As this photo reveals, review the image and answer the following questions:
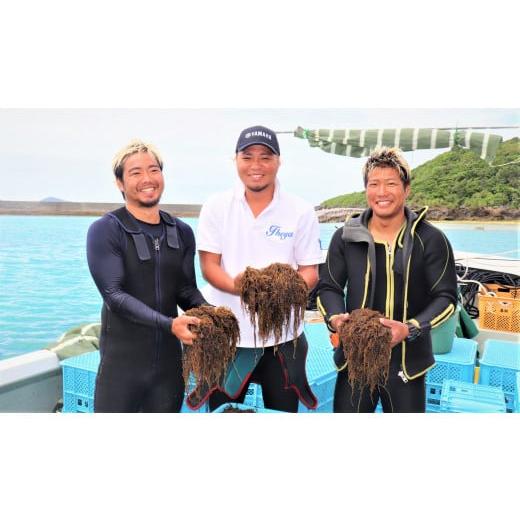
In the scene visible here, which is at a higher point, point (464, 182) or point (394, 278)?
point (464, 182)

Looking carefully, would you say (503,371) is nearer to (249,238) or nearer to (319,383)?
(319,383)

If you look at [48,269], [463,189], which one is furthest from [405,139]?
[48,269]

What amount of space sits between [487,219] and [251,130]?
148 cm

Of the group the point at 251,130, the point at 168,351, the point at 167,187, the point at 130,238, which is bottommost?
the point at 168,351

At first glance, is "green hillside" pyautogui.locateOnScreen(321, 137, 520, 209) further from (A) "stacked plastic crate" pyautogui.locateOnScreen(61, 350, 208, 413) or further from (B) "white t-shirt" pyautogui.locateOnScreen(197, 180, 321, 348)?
(A) "stacked plastic crate" pyautogui.locateOnScreen(61, 350, 208, 413)

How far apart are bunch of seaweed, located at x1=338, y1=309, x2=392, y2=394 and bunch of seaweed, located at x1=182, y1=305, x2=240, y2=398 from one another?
57 centimetres

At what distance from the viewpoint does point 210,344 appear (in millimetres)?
2787

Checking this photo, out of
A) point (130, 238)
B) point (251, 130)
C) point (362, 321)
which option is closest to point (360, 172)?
point (251, 130)

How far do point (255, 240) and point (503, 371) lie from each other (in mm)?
1665

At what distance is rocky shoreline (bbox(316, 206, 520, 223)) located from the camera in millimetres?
3084

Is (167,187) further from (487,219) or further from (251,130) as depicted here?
(487,219)

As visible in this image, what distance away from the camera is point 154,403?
303 cm

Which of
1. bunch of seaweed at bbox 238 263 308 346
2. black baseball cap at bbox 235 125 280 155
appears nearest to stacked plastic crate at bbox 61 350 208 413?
bunch of seaweed at bbox 238 263 308 346

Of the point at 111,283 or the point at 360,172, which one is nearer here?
the point at 111,283
